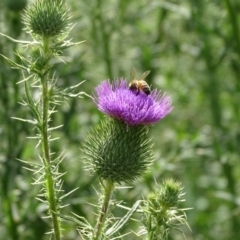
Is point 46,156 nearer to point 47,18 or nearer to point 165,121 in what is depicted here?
point 47,18

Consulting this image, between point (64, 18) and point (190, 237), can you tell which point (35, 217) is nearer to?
point (190, 237)

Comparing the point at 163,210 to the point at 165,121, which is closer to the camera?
the point at 163,210

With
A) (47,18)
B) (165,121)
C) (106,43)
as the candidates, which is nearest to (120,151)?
(47,18)

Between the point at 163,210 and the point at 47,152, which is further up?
the point at 47,152

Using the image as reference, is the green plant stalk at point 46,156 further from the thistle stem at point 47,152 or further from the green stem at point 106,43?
the green stem at point 106,43

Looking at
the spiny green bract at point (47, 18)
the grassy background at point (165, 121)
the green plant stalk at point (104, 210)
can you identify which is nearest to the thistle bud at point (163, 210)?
the green plant stalk at point (104, 210)

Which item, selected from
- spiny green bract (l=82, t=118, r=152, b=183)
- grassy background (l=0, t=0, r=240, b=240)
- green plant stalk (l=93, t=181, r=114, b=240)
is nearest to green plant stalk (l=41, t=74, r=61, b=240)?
green plant stalk (l=93, t=181, r=114, b=240)
